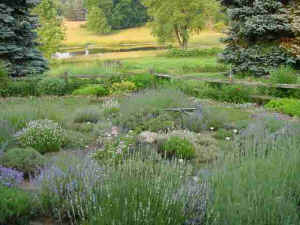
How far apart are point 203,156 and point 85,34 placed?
2104 inches

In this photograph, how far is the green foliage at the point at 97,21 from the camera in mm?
51531

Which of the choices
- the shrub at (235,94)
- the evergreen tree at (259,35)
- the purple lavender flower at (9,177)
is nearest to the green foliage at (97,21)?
the evergreen tree at (259,35)

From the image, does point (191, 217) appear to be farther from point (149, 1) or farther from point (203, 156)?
point (149, 1)

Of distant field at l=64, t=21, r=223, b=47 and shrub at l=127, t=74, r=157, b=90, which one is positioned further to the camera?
distant field at l=64, t=21, r=223, b=47

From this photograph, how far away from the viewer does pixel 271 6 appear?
13.9 meters

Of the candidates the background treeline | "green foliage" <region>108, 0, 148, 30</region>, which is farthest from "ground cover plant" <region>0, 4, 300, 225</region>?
"green foliage" <region>108, 0, 148, 30</region>

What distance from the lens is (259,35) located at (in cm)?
1434

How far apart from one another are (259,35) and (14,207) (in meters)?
12.8

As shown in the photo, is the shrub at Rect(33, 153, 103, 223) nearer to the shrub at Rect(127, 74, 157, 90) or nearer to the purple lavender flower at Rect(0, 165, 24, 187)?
the purple lavender flower at Rect(0, 165, 24, 187)

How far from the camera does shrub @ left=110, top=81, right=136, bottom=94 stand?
12836 millimetres

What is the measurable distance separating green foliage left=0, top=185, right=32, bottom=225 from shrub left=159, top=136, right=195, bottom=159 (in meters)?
2.51

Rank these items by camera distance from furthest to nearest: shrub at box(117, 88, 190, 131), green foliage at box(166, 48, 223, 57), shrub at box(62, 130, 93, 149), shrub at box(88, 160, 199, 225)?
green foliage at box(166, 48, 223, 57)
shrub at box(117, 88, 190, 131)
shrub at box(62, 130, 93, 149)
shrub at box(88, 160, 199, 225)

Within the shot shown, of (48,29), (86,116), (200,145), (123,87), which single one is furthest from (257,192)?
(48,29)

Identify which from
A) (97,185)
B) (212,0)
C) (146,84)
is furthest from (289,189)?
(212,0)
